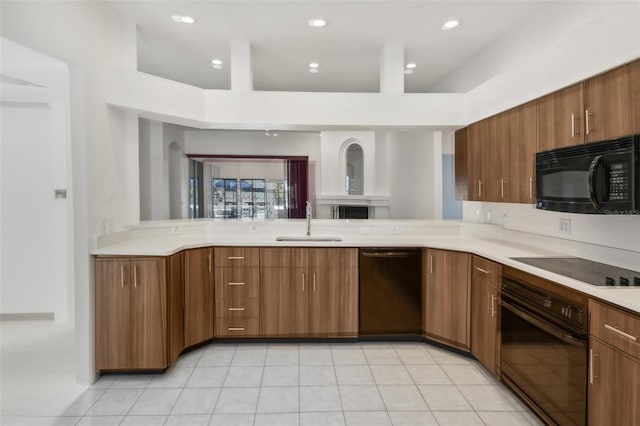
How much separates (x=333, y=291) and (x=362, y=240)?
570mm

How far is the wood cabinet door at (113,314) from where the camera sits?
8.70ft

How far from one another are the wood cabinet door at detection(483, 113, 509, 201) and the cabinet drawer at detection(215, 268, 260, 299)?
2178 mm

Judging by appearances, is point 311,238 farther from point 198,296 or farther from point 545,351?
point 545,351

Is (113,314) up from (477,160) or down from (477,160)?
down

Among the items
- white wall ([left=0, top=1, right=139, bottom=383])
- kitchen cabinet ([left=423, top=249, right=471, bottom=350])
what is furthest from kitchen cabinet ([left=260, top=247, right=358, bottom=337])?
white wall ([left=0, top=1, right=139, bottom=383])

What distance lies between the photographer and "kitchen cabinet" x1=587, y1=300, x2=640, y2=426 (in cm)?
146

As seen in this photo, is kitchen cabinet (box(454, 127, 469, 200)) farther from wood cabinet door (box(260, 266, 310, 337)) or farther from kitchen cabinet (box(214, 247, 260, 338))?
kitchen cabinet (box(214, 247, 260, 338))

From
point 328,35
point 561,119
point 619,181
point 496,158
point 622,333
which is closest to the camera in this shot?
point 622,333

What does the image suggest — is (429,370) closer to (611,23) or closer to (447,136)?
(611,23)

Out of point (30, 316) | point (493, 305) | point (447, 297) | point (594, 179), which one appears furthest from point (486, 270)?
point (30, 316)

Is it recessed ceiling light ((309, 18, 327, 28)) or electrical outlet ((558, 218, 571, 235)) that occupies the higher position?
recessed ceiling light ((309, 18, 327, 28))

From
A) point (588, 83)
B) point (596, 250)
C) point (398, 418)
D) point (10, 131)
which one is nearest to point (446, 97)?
point (588, 83)

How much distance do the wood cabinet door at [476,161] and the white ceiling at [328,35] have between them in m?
0.77

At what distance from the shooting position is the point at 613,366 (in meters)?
1.56
